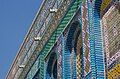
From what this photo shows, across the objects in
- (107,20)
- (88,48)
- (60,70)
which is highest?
(107,20)

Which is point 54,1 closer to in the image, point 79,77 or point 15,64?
point 79,77

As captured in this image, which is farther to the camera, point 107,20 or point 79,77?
point 79,77

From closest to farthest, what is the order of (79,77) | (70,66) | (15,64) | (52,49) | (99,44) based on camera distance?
→ (99,44) < (79,77) < (70,66) < (52,49) < (15,64)

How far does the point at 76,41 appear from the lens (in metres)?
7.92

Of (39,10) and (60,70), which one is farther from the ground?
(39,10)

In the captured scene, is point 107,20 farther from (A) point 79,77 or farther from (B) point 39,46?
(B) point 39,46

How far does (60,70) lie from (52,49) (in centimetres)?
106

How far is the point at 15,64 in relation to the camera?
15.4 meters

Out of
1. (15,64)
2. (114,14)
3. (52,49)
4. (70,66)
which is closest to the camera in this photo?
(114,14)

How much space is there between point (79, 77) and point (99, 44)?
122 centimetres

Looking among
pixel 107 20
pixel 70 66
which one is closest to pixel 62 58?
pixel 70 66

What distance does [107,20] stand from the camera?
646cm

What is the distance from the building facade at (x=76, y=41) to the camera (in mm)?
6227

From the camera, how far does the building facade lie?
6227mm
